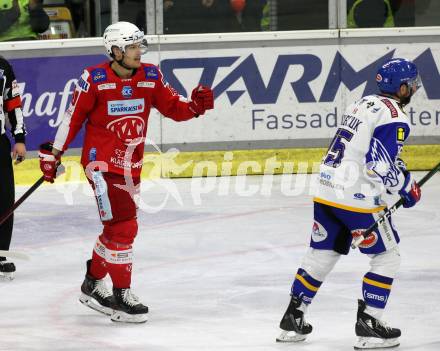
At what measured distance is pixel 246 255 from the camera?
7.89m

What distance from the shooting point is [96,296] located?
649cm

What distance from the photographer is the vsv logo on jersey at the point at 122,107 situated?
6.29 meters

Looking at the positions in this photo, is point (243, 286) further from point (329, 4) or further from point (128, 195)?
point (329, 4)

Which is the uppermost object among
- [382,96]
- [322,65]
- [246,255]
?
[382,96]

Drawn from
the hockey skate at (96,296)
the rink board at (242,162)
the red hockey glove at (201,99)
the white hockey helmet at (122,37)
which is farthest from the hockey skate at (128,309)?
the rink board at (242,162)

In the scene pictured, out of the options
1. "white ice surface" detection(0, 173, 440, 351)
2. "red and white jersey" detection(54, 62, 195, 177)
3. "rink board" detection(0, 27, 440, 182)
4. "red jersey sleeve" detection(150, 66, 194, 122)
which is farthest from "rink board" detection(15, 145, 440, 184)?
"red and white jersey" detection(54, 62, 195, 177)

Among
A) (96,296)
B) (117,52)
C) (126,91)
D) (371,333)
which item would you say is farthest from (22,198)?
(371,333)

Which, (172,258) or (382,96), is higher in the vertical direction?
(382,96)

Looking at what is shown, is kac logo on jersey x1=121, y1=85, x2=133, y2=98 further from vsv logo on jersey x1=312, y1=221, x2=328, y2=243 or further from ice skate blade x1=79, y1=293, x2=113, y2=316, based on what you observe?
vsv logo on jersey x1=312, y1=221, x2=328, y2=243

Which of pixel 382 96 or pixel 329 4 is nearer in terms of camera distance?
pixel 382 96

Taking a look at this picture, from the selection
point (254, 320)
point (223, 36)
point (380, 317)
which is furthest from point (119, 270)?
point (223, 36)

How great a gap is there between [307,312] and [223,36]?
4793 millimetres

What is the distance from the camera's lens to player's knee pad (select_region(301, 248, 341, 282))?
566 cm

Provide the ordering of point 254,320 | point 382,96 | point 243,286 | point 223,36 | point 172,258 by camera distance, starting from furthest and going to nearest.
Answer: point 223,36 < point 172,258 < point 243,286 < point 254,320 < point 382,96
